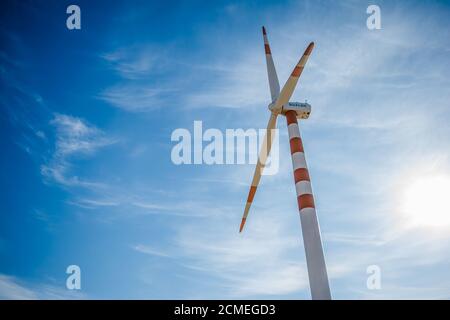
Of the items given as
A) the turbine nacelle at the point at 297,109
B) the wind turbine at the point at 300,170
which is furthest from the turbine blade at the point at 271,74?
the turbine nacelle at the point at 297,109

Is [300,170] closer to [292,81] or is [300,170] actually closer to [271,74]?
[292,81]

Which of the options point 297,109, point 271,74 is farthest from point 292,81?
point 271,74

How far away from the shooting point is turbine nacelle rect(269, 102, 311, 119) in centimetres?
3712

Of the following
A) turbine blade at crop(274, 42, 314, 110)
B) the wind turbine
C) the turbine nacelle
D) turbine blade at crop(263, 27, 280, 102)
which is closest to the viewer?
the wind turbine

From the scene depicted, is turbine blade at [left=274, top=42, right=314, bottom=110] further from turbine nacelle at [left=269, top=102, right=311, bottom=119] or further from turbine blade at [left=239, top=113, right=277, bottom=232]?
turbine blade at [left=239, top=113, right=277, bottom=232]

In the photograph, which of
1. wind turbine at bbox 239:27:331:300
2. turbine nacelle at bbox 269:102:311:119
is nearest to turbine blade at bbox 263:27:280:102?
wind turbine at bbox 239:27:331:300

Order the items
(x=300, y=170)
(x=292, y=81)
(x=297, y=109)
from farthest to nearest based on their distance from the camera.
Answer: (x=297, y=109), (x=292, y=81), (x=300, y=170)

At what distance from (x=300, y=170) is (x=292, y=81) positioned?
35.2ft

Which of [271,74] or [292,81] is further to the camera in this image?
[271,74]

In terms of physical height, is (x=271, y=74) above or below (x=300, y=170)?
above

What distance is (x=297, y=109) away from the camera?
37281mm

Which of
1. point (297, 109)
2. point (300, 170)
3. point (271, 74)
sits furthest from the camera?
point (271, 74)

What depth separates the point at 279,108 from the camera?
123 feet
